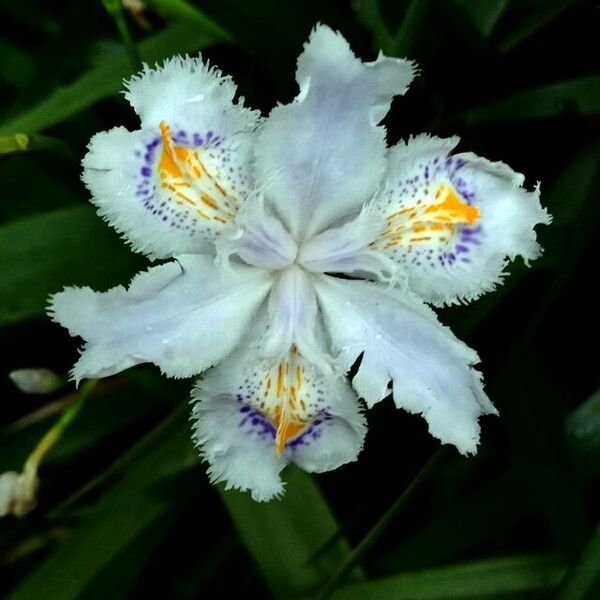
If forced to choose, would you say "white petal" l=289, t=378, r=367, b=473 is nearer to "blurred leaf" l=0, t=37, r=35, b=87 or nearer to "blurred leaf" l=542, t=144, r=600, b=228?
"blurred leaf" l=542, t=144, r=600, b=228

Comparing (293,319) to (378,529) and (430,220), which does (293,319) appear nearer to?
(430,220)

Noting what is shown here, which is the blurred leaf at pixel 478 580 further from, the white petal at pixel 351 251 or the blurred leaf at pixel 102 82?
the blurred leaf at pixel 102 82

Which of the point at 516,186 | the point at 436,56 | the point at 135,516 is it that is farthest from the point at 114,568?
the point at 436,56

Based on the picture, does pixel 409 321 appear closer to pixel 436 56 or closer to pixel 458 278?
pixel 458 278

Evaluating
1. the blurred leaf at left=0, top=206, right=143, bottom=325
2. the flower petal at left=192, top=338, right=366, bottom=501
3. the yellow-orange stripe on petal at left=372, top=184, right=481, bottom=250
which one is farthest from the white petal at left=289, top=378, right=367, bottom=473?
the blurred leaf at left=0, top=206, right=143, bottom=325

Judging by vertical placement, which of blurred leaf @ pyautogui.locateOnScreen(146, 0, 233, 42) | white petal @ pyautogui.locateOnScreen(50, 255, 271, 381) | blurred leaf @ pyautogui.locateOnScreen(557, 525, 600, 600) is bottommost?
blurred leaf @ pyautogui.locateOnScreen(557, 525, 600, 600)

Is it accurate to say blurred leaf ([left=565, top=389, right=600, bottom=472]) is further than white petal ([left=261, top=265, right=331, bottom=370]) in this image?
Yes

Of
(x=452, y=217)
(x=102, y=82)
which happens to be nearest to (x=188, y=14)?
(x=102, y=82)
